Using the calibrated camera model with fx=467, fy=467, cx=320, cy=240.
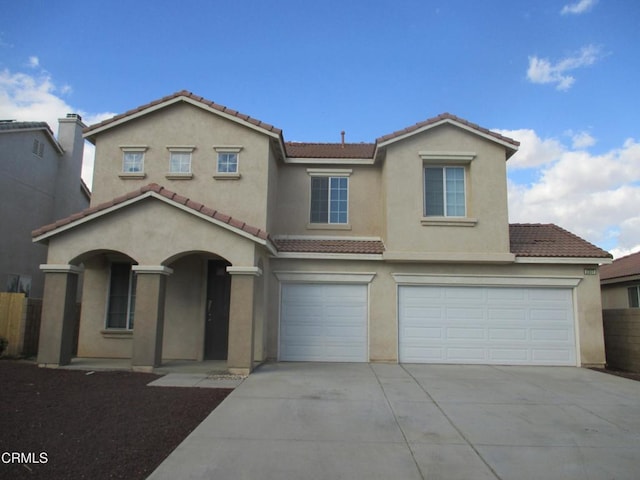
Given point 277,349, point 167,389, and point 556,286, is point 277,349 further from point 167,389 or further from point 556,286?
point 556,286

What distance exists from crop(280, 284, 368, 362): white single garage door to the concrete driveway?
2214 millimetres

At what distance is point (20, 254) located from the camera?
17.0 m

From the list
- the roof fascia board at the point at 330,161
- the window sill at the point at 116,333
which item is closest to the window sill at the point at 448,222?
the roof fascia board at the point at 330,161

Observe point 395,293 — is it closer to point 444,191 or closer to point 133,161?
point 444,191

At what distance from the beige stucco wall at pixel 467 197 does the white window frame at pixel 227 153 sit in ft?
13.7

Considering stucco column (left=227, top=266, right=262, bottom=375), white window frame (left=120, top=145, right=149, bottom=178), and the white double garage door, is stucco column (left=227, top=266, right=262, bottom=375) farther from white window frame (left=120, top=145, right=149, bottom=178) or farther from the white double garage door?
white window frame (left=120, top=145, right=149, bottom=178)

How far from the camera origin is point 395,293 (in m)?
12.9

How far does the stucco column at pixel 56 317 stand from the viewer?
10.7m

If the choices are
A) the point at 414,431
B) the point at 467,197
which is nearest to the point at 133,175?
the point at 467,197

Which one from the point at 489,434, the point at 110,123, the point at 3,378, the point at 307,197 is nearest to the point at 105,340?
the point at 3,378

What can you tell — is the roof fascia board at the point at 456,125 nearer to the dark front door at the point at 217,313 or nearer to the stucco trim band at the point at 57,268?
the dark front door at the point at 217,313

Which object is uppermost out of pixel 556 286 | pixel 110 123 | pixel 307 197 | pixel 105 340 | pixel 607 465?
pixel 110 123

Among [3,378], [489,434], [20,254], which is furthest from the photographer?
[20,254]

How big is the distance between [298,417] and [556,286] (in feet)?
29.5
